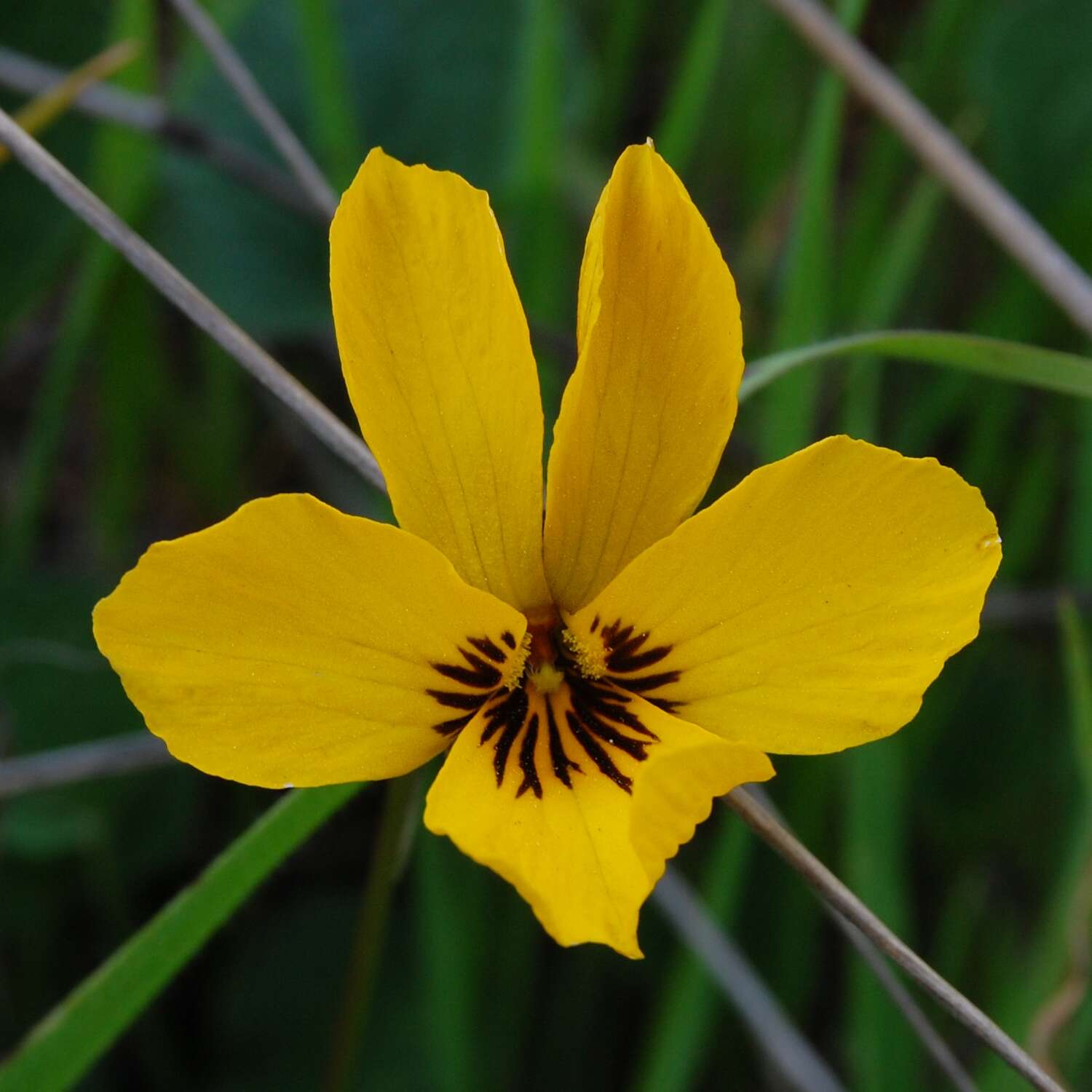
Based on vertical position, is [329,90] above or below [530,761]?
above

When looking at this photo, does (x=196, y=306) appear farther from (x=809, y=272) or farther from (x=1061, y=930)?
(x=1061, y=930)

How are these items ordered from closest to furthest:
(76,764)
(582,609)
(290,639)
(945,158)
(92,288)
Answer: (290,639) < (582,609) < (76,764) < (945,158) < (92,288)

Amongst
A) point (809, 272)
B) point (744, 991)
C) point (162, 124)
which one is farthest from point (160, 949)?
point (162, 124)

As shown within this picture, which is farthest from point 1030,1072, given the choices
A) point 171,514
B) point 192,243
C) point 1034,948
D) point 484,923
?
point 171,514

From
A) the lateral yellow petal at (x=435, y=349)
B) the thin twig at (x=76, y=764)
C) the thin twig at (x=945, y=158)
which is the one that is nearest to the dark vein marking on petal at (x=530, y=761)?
the lateral yellow petal at (x=435, y=349)

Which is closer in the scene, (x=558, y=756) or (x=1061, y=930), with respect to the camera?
(x=558, y=756)

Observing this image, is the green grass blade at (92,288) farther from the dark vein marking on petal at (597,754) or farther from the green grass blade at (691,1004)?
the dark vein marking on petal at (597,754)

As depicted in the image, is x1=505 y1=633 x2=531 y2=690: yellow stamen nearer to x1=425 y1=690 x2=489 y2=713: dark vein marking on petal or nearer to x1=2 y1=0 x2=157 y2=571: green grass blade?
x1=425 y1=690 x2=489 y2=713: dark vein marking on petal
